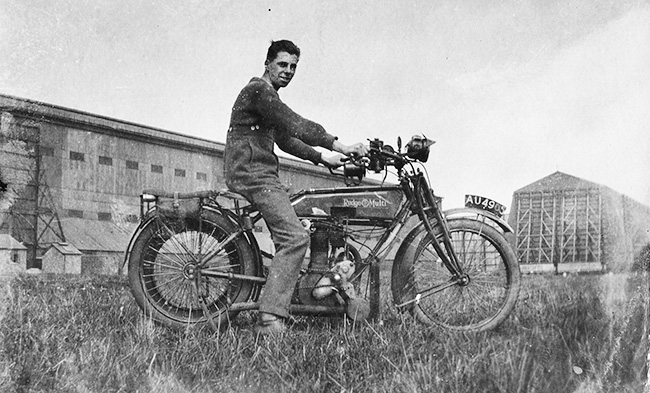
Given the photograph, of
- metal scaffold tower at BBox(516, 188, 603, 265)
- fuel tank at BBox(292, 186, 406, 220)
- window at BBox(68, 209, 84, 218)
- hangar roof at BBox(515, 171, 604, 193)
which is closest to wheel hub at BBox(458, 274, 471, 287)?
fuel tank at BBox(292, 186, 406, 220)

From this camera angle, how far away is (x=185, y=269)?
3309mm

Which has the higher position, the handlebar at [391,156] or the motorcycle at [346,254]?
the handlebar at [391,156]

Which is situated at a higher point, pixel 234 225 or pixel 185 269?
pixel 234 225

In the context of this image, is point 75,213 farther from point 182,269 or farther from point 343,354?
point 343,354

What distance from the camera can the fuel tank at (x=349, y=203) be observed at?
11.2 ft

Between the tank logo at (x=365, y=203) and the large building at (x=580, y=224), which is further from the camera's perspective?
the large building at (x=580, y=224)

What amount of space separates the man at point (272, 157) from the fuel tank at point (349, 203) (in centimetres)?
18

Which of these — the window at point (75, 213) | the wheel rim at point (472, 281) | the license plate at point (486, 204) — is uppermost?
the window at point (75, 213)

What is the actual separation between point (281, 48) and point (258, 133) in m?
0.53

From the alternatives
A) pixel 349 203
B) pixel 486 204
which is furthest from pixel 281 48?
pixel 486 204

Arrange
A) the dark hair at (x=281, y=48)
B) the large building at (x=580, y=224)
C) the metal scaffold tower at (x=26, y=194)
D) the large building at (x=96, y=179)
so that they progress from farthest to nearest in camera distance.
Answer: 1. the large building at (x=96, y=179)
2. the metal scaffold tower at (x=26, y=194)
3. the large building at (x=580, y=224)
4. the dark hair at (x=281, y=48)

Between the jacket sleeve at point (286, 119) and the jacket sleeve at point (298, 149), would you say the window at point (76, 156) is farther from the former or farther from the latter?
the jacket sleeve at point (286, 119)

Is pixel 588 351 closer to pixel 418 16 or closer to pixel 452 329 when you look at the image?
pixel 452 329

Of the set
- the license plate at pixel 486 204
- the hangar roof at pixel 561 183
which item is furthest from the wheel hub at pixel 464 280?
the hangar roof at pixel 561 183
